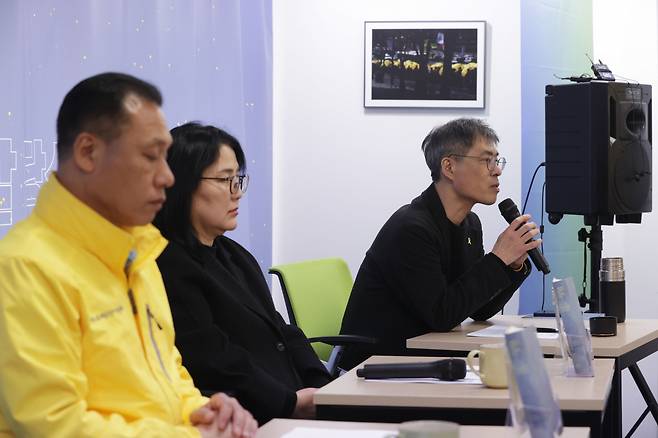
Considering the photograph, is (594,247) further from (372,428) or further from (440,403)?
(372,428)

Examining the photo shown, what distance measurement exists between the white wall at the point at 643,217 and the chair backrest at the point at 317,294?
186 cm

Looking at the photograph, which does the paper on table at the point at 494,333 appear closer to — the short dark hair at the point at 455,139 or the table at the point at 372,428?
the short dark hair at the point at 455,139

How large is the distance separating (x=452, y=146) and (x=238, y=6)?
58.5 inches

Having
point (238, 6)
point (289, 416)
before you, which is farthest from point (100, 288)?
point (238, 6)

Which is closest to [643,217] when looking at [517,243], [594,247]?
[594,247]

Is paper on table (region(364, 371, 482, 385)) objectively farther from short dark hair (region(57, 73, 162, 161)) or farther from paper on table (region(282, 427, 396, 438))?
short dark hair (region(57, 73, 162, 161))

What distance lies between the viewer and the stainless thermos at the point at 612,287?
3.72 meters

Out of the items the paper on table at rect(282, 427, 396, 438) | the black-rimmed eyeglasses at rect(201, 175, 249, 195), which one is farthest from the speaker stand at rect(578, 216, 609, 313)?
the paper on table at rect(282, 427, 396, 438)

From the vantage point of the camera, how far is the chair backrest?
154 inches

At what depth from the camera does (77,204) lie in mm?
1808

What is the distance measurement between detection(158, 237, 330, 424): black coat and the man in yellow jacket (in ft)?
2.41

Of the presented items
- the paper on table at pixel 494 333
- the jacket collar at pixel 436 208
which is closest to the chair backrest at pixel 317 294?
the jacket collar at pixel 436 208

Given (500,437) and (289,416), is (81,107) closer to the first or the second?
(500,437)

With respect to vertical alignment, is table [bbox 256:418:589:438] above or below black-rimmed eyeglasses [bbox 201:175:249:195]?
below
